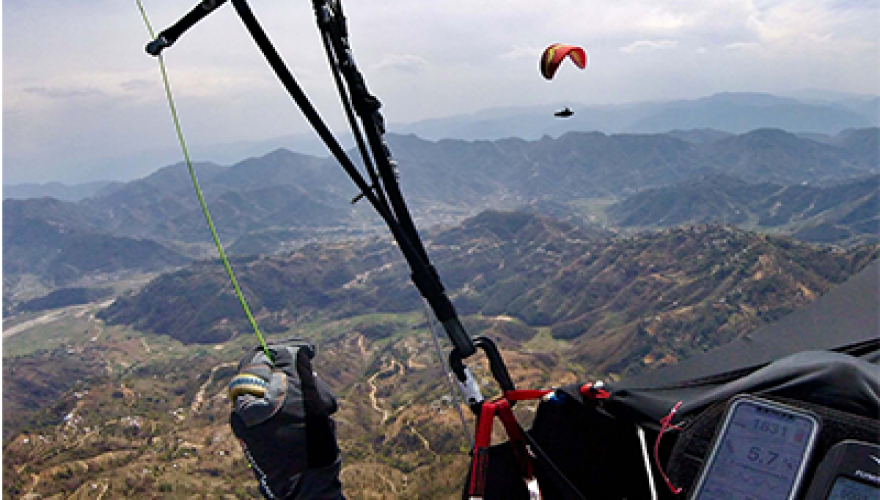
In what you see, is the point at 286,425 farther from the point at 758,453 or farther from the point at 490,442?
the point at 758,453

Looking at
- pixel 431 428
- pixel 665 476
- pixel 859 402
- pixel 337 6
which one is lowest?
pixel 431 428

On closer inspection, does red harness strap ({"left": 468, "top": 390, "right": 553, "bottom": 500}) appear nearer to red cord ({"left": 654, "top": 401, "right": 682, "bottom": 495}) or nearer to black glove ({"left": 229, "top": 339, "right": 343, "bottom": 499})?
red cord ({"left": 654, "top": 401, "right": 682, "bottom": 495})

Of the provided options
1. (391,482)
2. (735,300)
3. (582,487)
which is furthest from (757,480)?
(735,300)

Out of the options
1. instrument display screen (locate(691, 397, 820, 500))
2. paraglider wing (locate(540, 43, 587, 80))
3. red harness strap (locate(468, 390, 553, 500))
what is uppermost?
paraglider wing (locate(540, 43, 587, 80))

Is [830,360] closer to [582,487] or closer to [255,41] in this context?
[582,487]

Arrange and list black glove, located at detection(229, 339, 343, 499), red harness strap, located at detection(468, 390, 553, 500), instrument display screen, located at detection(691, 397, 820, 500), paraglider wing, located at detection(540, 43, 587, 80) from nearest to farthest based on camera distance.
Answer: instrument display screen, located at detection(691, 397, 820, 500), black glove, located at detection(229, 339, 343, 499), red harness strap, located at detection(468, 390, 553, 500), paraglider wing, located at detection(540, 43, 587, 80)

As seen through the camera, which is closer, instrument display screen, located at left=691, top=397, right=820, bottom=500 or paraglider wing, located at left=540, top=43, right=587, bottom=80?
instrument display screen, located at left=691, top=397, right=820, bottom=500

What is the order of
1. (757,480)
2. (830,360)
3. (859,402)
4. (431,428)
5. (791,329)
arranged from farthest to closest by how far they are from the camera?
1. (431,428)
2. (791,329)
3. (830,360)
4. (859,402)
5. (757,480)

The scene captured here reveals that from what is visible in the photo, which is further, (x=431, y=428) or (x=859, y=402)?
(x=431, y=428)

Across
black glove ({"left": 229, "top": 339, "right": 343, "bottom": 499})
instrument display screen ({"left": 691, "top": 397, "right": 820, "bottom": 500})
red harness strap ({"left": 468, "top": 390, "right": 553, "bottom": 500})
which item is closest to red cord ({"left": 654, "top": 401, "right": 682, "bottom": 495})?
instrument display screen ({"left": 691, "top": 397, "right": 820, "bottom": 500})
